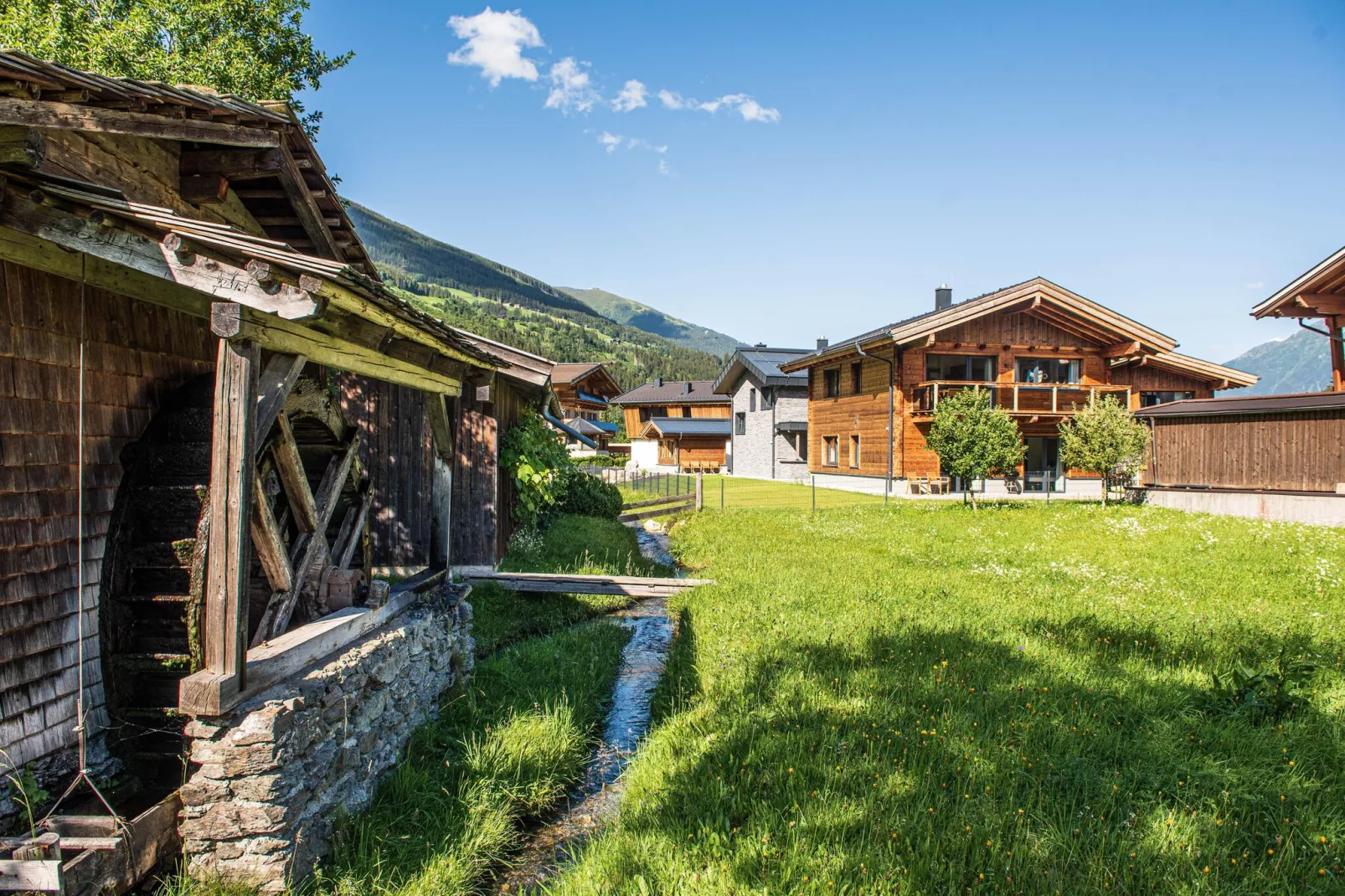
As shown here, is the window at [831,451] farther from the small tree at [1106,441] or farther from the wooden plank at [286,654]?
the wooden plank at [286,654]

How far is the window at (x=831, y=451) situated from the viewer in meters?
29.5

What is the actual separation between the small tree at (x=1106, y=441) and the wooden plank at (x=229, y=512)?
20.5 meters

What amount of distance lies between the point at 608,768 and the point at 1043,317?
26.4 m

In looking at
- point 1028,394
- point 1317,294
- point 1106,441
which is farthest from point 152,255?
point 1028,394

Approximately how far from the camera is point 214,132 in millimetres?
4926

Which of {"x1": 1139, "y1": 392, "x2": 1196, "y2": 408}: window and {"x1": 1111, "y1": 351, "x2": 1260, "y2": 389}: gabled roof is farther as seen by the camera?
{"x1": 1139, "y1": 392, "x2": 1196, "y2": 408}: window

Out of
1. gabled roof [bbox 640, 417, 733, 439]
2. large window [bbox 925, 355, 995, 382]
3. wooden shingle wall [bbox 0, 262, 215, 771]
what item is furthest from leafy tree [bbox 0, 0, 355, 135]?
gabled roof [bbox 640, 417, 733, 439]

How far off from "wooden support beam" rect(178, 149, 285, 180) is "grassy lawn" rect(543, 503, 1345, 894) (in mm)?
5626

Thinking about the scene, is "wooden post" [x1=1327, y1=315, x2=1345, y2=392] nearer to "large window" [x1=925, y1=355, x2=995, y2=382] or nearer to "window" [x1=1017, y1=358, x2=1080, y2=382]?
"window" [x1=1017, y1=358, x2=1080, y2=382]

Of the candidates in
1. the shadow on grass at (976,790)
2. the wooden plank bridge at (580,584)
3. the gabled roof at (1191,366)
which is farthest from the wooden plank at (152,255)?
the gabled roof at (1191,366)

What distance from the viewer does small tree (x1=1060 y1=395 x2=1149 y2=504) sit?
18594 millimetres

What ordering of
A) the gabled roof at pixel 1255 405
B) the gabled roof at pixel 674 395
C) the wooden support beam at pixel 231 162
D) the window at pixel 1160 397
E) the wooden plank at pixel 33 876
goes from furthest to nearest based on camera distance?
the gabled roof at pixel 674 395
the window at pixel 1160 397
the gabled roof at pixel 1255 405
the wooden support beam at pixel 231 162
the wooden plank at pixel 33 876

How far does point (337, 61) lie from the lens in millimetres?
22516

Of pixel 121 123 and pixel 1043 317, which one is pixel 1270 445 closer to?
pixel 1043 317
